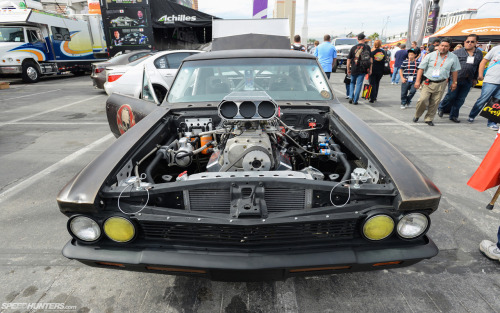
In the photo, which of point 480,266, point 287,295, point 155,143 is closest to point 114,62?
point 155,143

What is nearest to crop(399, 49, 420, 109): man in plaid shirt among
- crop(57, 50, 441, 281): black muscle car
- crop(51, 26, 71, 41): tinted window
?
crop(57, 50, 441, 281): black muscle car

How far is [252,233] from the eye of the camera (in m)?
1.56

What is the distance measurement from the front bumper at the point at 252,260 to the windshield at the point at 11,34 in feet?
52.8

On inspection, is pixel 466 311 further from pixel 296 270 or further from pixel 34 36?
pixel 34 36

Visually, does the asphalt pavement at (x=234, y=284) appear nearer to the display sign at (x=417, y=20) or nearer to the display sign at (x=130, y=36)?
the display sign at (x=130, y=36)

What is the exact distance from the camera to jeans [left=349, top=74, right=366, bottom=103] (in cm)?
772

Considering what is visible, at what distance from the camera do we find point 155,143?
2367mm

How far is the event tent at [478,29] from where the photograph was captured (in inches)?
504

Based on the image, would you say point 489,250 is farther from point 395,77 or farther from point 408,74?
point 395,77

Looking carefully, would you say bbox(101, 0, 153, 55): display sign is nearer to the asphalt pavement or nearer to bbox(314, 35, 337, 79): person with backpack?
bbox(314, 35, 337, 79): person with backpack

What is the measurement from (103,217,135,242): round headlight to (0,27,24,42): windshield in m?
16.2

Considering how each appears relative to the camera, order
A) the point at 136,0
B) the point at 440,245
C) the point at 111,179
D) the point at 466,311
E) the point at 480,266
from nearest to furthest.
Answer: the point at 111,179, the point at 466,311, the point at 480,266, the point at 440,245, the point at 136,0

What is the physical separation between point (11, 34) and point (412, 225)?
17.6 m

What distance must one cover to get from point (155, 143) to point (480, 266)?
2885 millimetres
